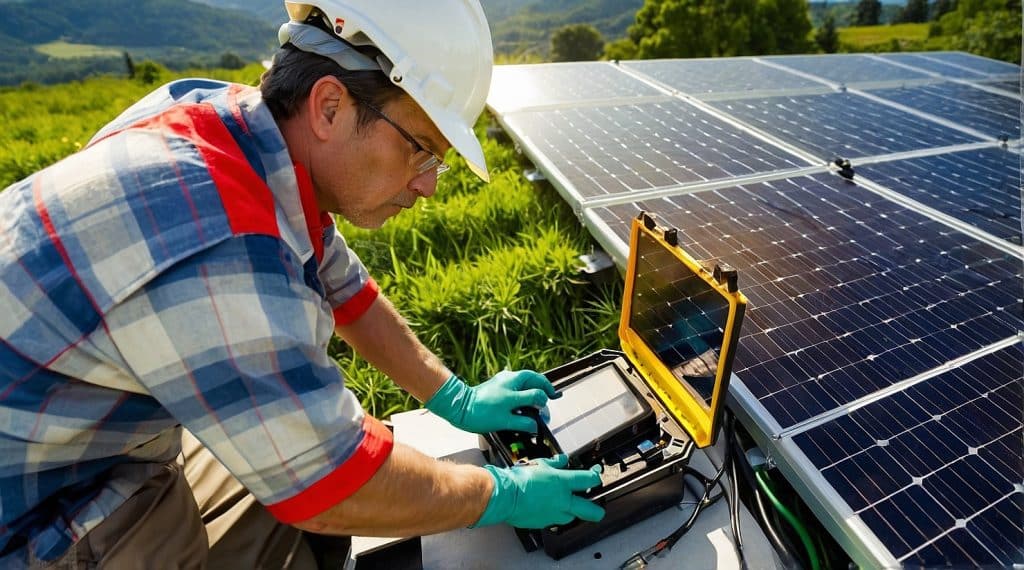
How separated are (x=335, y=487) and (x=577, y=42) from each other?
4387 cm

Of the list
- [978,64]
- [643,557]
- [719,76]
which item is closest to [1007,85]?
[978,64]

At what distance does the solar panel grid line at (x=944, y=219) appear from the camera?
2725 millimetres

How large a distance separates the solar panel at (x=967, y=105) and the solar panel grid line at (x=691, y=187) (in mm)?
2128

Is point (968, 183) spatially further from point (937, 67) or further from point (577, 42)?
point (577, 42)

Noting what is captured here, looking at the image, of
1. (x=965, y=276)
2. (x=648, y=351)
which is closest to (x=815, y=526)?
(x=648, y=351)

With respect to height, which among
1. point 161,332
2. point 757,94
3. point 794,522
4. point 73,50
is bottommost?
point 73,50

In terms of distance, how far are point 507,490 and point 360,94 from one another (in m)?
1.21

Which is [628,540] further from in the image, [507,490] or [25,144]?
[25,144]

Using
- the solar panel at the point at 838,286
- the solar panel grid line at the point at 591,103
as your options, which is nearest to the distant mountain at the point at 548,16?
the solar panel grid line at the point at 591,103

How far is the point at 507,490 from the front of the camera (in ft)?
5.26

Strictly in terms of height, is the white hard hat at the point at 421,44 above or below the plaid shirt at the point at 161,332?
above

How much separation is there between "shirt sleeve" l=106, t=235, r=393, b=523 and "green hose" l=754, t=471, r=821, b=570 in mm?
1405

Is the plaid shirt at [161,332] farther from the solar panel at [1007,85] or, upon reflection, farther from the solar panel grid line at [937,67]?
the solar panel grid line at [937,67]

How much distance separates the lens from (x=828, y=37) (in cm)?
3225
